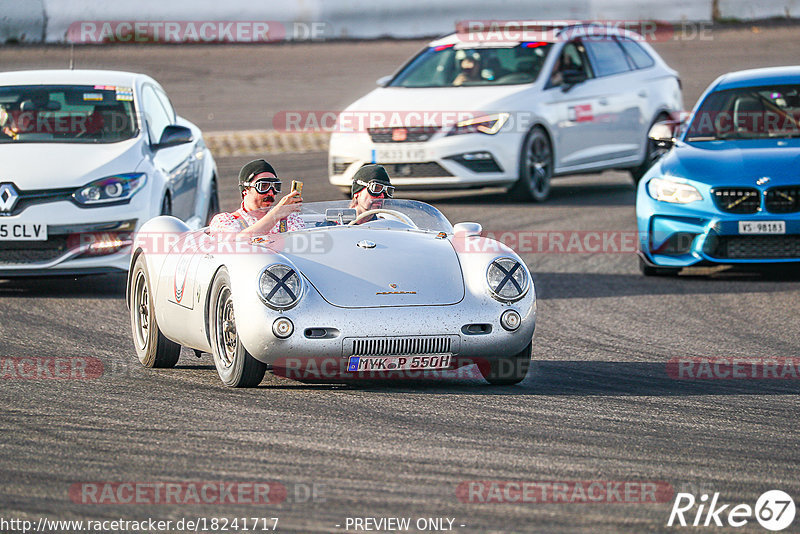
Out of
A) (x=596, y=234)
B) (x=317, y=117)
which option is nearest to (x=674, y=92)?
(x=596, y=234)

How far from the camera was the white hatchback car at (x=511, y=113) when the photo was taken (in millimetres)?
16078

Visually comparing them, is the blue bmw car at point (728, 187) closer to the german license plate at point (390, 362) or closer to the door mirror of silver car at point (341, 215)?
the door mirror of silver car at point (341, 215)

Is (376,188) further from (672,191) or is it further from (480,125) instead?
(480,125)

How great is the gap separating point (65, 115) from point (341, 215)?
4.24 m

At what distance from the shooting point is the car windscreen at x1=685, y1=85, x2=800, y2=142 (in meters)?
12.8

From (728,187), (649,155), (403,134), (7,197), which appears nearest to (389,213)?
(7,197)

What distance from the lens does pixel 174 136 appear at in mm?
12242

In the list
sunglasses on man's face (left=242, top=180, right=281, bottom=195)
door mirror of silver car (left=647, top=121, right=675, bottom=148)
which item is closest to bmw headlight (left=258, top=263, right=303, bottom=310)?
sunglasses on man's face (left=242, top=180, right=281, bottom=195)

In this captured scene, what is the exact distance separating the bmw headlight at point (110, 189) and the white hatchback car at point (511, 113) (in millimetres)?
4824

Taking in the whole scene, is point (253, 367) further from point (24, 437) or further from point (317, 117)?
point (317, 117)

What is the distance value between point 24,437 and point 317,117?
18.6 m

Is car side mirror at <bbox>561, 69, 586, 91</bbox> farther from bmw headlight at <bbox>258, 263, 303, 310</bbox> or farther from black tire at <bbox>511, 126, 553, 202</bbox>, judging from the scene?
bmw headlight at <bbox>258, 263, 303, 310</bbox>

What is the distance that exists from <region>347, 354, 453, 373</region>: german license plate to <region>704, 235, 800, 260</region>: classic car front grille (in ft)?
15.9

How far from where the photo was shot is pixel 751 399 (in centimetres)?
759
